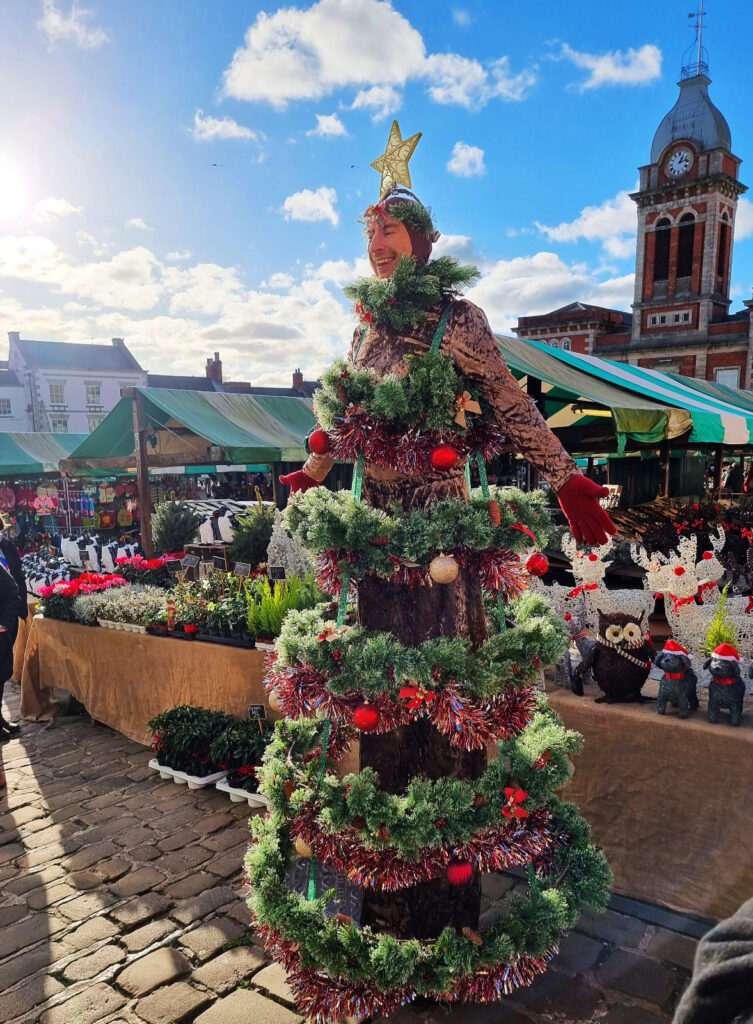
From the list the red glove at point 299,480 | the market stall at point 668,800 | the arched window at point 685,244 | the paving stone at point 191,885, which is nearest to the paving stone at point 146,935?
the paving stone at point 191,885

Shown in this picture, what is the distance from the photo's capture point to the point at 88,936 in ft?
9.11

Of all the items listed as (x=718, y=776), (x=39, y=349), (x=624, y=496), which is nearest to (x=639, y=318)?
(x=624, y=496)

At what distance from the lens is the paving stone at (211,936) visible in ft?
8.70

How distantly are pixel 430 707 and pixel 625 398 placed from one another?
17.5 feet

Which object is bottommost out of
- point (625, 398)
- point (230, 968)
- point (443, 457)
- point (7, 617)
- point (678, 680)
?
point (230, 968)

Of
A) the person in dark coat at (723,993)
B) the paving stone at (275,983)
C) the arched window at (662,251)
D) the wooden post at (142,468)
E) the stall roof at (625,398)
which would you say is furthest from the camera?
the arched window at (662,251)

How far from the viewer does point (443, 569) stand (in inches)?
74.0

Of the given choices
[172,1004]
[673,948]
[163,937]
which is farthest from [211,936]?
[673,948]

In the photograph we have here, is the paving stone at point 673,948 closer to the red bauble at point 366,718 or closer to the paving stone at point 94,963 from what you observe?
the red bauble at point 366,718

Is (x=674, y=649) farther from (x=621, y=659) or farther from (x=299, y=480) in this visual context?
(x=299, y=480)

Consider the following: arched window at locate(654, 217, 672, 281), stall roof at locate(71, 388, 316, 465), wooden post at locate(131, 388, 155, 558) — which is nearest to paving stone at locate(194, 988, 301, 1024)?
wooden post at locate(131, 388, 155, 558)

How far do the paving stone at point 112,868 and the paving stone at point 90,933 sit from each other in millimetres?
332

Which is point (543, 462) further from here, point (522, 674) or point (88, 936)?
point (88, 936)

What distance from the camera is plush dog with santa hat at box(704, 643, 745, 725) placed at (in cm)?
249
